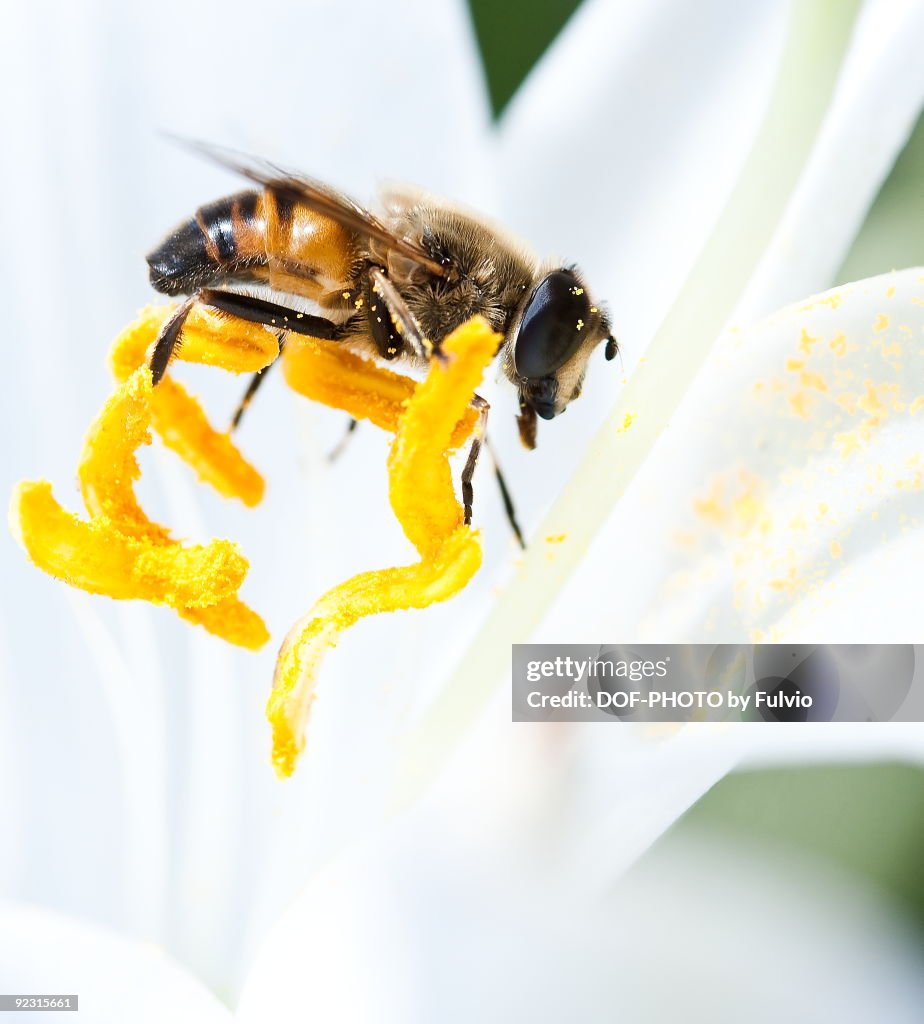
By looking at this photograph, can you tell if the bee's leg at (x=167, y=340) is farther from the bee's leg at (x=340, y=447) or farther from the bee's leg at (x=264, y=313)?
the bee's leg at (x=340, y=447)

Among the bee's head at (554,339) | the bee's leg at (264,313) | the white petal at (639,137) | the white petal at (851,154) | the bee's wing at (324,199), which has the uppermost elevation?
the white petal at (639,137)

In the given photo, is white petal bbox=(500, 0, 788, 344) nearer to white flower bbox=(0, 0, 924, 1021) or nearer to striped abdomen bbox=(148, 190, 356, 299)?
white flower bbox=(0, 0, 924, 1021)

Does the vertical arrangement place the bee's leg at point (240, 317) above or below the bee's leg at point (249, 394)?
below

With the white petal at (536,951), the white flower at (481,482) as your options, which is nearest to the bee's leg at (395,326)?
the white flower at (481,482)

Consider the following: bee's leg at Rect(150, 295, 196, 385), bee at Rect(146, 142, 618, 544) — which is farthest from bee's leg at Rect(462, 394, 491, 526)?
bee's leg at Rect(150, 295, 196, 385)

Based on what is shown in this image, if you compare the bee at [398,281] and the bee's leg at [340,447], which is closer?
the bee at [398,281]

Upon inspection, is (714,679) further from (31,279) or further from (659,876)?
(31,279)

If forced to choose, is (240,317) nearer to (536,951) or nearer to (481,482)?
(481,482)
